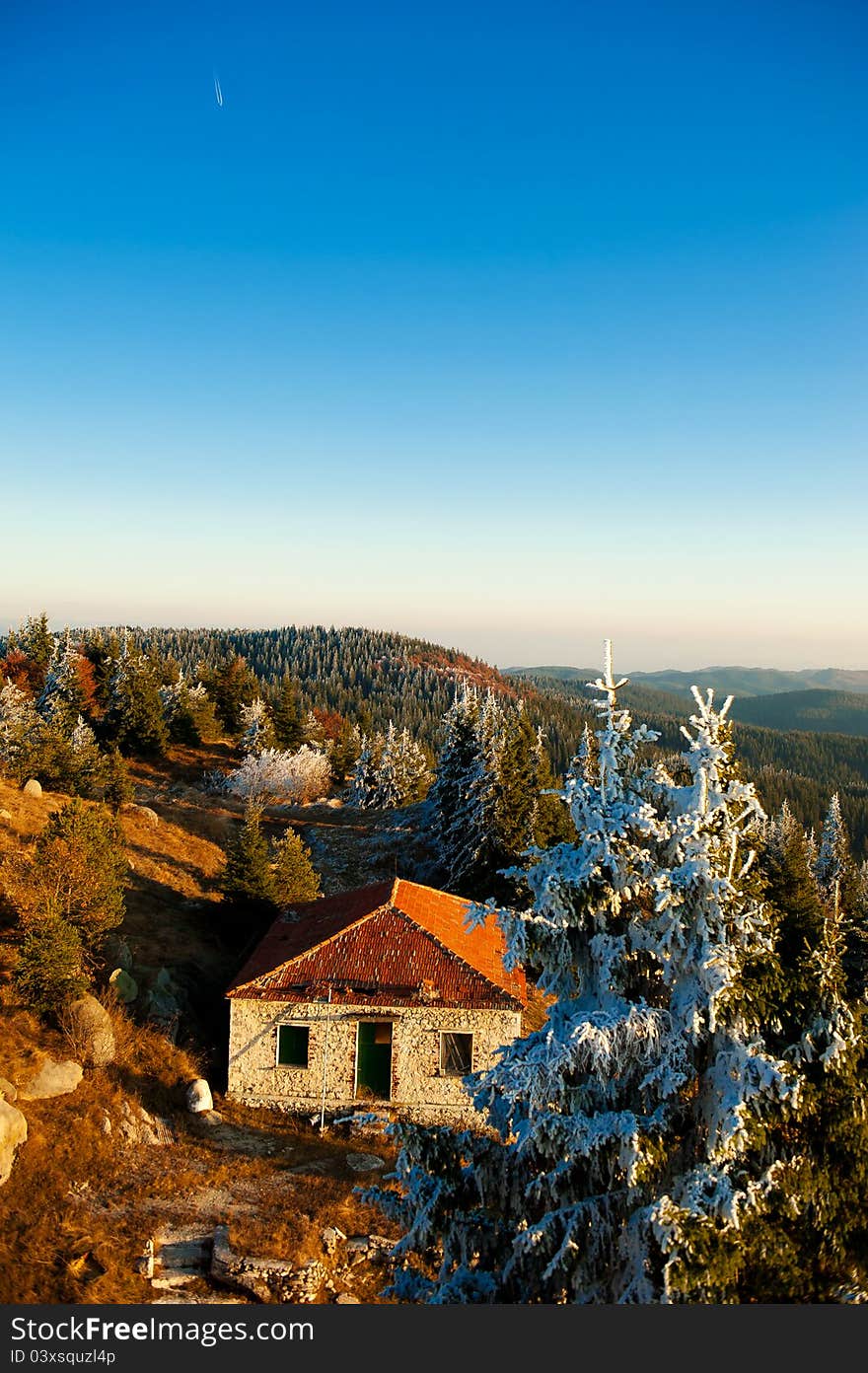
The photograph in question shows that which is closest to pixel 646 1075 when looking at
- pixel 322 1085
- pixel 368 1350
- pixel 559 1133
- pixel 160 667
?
pixel 559 1133

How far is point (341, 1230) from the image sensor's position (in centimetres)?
1366

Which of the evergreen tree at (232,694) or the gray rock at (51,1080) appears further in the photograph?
the evergreen tree at (232,694)

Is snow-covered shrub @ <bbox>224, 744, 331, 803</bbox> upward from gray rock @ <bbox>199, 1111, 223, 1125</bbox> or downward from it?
upward

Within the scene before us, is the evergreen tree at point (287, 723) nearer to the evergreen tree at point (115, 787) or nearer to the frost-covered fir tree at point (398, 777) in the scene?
the frost-covered fir tree at point (398, 777)

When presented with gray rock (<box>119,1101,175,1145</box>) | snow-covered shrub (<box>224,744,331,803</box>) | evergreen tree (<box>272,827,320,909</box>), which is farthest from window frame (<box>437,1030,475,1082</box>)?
snow-covered shrub (<box>224,744,331,803</box>)

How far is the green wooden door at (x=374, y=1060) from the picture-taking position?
61.6 feet

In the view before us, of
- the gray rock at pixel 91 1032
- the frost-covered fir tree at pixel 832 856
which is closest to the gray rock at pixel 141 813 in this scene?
the gray rock at pixel 91 1032

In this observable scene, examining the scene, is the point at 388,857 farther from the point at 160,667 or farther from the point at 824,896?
the point at 824,896

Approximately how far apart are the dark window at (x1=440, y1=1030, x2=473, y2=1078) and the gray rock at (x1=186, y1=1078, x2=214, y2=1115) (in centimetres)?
571

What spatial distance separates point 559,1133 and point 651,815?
3.35m

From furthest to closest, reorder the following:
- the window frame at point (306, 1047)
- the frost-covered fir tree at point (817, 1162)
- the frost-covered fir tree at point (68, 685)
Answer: the frost-covered fir tree at point (68, 685) → the window frame at point (306, 1047) → the frost-covered fir tree at point (817, 1162)

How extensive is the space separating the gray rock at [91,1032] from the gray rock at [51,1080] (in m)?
0.64

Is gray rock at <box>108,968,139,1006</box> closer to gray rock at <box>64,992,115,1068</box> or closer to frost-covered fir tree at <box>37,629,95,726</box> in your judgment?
gray rock at <box>64,992,115,1068</box>

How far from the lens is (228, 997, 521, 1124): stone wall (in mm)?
18406
